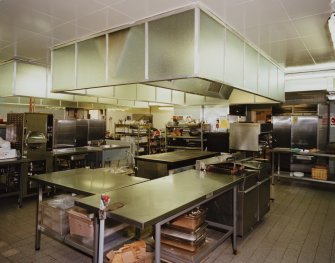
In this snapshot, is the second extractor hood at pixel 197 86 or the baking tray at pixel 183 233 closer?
the baking tray at pixel 183 233

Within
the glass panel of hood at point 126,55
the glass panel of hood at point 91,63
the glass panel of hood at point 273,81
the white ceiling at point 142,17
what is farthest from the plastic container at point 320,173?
the glass panel of hood at point 91,63

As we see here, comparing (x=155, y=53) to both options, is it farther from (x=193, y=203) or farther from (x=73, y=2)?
(x=193, y=203)

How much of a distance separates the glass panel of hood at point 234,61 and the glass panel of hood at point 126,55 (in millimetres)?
968

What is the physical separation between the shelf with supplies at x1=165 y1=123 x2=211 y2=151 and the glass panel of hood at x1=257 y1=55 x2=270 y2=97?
131 inches

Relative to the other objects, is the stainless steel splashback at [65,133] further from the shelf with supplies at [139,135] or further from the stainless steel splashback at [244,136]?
the stainless steel splashback at [244,136]

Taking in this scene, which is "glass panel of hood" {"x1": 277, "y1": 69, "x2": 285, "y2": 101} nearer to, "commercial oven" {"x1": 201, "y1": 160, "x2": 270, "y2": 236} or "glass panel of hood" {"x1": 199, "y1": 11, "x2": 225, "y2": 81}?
"commercial oven" {"x1": 201, "y1": 160, "x2": 270, "y2": 236}

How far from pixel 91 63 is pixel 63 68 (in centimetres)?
60

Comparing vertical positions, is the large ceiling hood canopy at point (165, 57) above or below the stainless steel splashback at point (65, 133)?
above

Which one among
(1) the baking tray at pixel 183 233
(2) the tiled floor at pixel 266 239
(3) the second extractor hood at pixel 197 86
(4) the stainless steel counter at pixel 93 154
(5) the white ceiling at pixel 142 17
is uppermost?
(5) the white ceiling at pixel 142 17

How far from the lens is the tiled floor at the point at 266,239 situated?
2.83 metres

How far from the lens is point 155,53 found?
8.57 ft

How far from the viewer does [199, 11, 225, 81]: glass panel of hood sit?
2395mm

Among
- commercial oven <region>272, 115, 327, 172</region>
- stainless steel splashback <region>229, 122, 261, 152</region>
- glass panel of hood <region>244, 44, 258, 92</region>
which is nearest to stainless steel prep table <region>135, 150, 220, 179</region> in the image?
glass panel of hood <region>244, 44, 258, 92</region>

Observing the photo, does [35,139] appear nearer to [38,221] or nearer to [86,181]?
[38,221]
